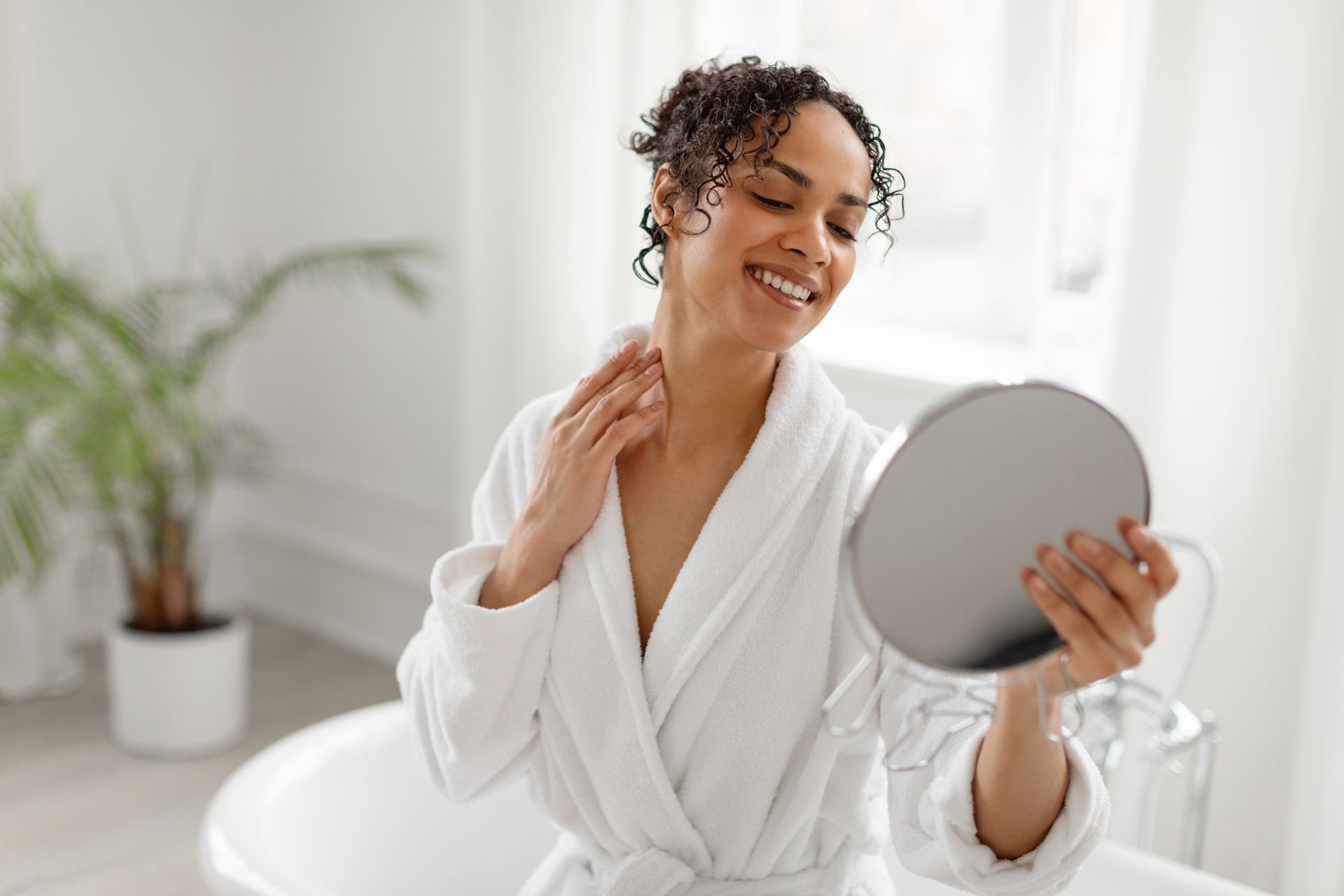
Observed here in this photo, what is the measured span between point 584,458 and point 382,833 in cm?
90

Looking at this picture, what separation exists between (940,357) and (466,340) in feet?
3.01

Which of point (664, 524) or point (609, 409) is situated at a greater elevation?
point (609, 409)

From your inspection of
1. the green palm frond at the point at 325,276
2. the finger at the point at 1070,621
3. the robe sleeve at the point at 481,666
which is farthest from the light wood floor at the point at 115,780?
the finger at the point at 1070,621

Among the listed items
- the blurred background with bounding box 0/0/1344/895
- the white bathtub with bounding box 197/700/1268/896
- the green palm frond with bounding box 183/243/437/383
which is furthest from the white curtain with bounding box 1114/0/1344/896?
the green palm frond with bounding box 183/243/437/383

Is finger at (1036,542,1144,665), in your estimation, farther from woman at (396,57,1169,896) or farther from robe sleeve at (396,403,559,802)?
robe sleeve at (396,403,559,802)

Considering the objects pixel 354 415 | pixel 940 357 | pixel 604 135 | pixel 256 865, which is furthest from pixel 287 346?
pixel 256 865

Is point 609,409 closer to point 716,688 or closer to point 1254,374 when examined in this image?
point 716,688

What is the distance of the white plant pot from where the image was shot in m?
→ 2.72

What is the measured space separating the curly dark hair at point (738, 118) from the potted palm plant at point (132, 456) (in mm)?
1649

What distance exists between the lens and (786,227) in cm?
110

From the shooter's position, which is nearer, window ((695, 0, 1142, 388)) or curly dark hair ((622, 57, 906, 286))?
curly dark hair ((622, 57, 906, 286))

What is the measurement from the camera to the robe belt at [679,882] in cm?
125

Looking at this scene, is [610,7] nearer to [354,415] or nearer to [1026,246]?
[1026,246]

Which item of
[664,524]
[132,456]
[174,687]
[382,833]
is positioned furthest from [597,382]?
[174,687]
